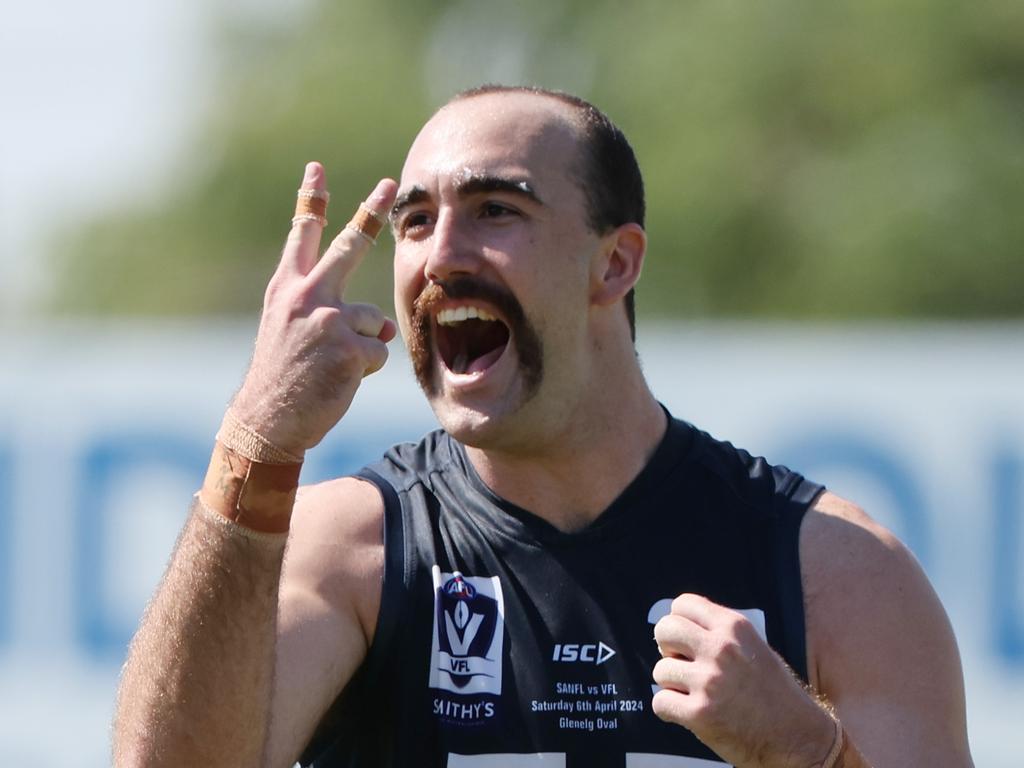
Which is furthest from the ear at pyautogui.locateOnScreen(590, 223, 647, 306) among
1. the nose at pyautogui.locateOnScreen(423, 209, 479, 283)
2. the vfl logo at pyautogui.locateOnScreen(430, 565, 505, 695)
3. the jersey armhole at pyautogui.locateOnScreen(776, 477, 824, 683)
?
the vfl logo at pyautogui.locateOnScreen(430, 565, 505, 695)

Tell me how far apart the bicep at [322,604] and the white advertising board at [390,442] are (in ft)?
14.9

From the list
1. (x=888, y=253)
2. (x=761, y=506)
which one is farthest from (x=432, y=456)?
(x=888, y=253)

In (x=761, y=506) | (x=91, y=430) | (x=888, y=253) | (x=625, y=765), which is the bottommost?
(x=625, y=765)

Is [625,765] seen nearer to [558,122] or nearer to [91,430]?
[558,122]

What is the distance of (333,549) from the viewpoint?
3619mm

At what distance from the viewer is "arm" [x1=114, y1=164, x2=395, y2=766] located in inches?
124

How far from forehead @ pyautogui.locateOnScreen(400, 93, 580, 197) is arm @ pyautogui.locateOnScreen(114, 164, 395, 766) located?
475 mm

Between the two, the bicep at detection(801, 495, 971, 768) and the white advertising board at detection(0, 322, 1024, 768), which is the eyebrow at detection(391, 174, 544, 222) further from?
the white advertising board at detection(0, 322, 1024, 768)

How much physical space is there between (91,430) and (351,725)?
5.14 m

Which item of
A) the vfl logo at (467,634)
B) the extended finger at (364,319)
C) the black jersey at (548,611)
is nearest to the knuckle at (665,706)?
the black jersey at (548,611)

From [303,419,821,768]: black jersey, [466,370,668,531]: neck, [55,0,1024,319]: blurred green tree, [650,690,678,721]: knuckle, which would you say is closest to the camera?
[650,690,678,721]: knuckle

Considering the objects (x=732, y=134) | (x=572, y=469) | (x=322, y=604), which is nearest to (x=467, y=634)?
(x=322, y=604)

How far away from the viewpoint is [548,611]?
144 inches

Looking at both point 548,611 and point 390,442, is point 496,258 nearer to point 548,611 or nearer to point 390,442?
point 548,611
